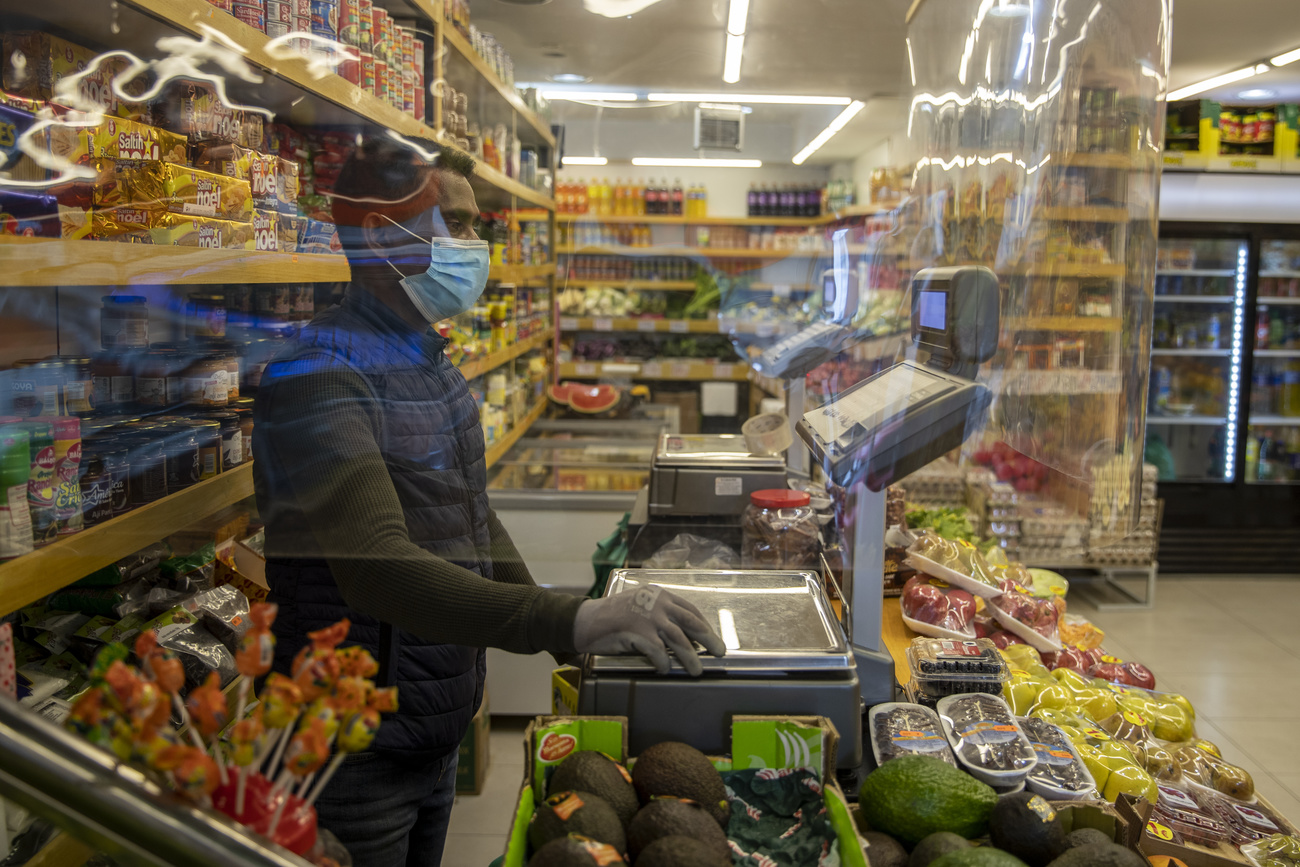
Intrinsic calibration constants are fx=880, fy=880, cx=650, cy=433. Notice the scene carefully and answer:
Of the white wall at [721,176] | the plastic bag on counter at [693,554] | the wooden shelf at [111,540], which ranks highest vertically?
the white wall at [721,176]

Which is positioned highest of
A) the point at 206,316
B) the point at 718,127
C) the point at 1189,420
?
the point at 718,127

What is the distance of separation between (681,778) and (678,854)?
6.2 inches

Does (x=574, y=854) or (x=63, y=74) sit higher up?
(x=63, y=74)

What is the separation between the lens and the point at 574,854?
0.86 m

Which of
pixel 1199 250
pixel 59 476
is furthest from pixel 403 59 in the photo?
pixel 1199 250

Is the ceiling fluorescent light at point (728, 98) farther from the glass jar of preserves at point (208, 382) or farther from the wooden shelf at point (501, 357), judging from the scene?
the glass jar of preserves at point (208, 382)

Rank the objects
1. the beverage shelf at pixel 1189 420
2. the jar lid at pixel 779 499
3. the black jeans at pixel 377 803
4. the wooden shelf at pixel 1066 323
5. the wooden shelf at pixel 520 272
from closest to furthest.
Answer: the black jeans at pixel 377 803
the wooden shelf at pixel 1066 323
the jar lid at pixel 779 499
the wooden shelf at pixel 520 272
the beverage shelf at pixel 1189 420

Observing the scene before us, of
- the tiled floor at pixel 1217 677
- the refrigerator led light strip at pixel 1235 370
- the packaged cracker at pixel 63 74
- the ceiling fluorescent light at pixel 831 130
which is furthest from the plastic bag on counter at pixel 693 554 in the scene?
the refrigerator led light strip at pixel 1235 370

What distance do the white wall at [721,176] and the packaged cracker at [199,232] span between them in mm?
2038

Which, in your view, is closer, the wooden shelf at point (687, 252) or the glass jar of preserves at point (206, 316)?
the glass jar of preserves at point (206, 316)

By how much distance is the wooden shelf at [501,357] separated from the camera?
8.45ft

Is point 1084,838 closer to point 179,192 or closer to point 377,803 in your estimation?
point 377,803

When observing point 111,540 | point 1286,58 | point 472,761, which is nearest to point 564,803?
point 111,540

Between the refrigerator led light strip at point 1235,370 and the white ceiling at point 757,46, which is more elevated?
the white ceiling at point 757,46
